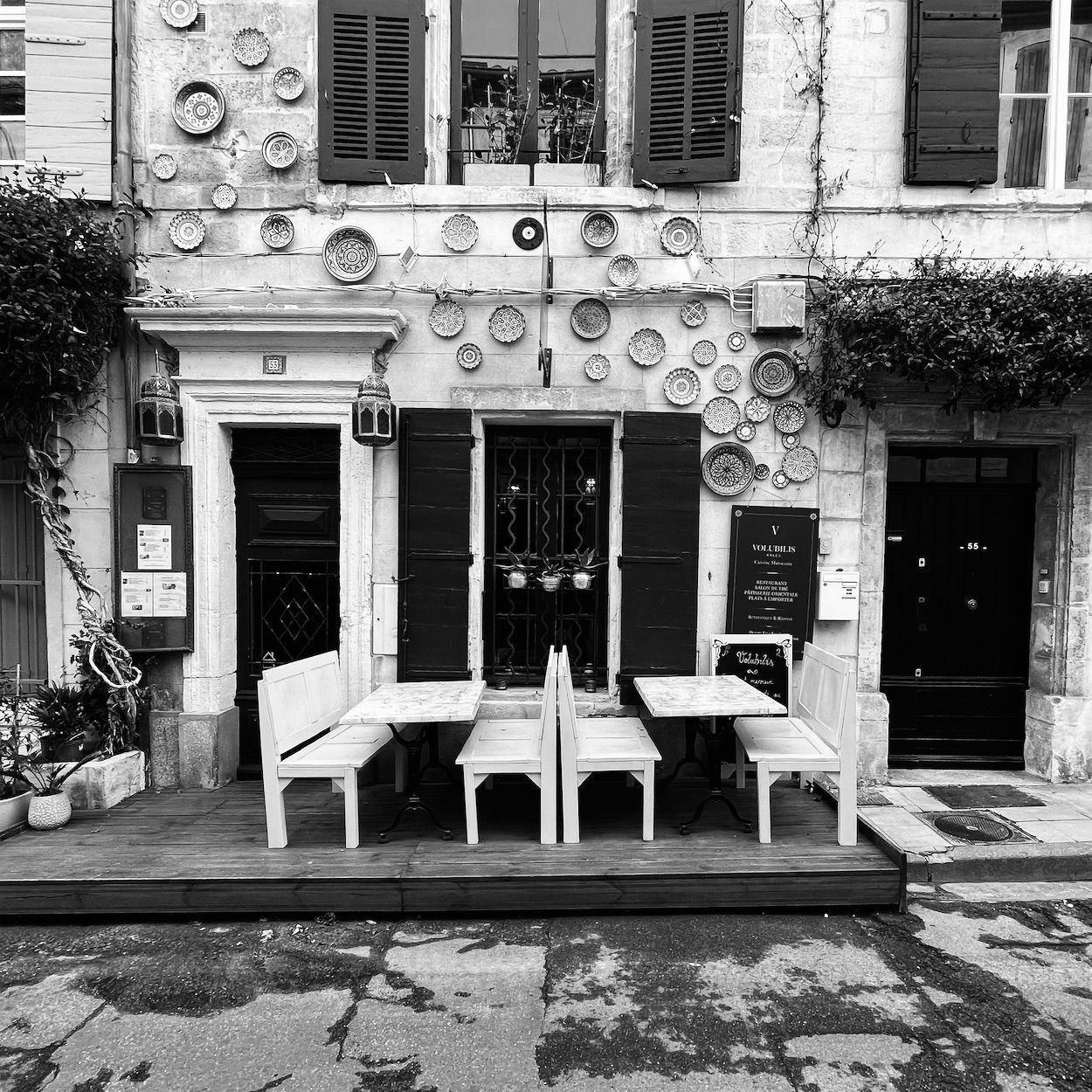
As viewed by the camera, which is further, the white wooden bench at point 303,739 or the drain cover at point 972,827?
the drain cover at point 972,827

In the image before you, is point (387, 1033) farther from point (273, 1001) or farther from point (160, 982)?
point (160, 982)

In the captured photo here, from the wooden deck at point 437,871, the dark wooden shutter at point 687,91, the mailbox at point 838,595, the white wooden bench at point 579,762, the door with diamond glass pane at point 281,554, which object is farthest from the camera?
the door with diamond glass pane at point 281,554

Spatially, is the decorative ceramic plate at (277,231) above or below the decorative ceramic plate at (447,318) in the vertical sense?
above

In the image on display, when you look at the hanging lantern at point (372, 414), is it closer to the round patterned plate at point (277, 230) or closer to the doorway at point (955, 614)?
the round patterned plate at point (277, 230)

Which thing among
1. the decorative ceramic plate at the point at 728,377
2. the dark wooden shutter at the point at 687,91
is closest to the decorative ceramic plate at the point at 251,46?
the dark wooden shutter at the point at 687,91

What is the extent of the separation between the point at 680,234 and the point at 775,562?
8.16 feet

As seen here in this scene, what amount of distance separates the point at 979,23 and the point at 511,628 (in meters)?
5.48

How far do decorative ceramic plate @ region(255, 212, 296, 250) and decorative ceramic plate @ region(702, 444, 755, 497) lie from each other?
11.3ft

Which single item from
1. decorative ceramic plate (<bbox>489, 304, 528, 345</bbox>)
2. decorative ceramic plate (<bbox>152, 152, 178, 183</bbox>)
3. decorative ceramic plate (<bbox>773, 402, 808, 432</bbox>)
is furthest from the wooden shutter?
decorative ceramic plate (<bbox>773, 402, 808, 432</bbox>)

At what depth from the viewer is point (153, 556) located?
17.6 feet

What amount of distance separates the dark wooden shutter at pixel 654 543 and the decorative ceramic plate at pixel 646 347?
0.41 metres

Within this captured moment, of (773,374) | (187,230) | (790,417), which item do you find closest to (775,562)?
(790,417)

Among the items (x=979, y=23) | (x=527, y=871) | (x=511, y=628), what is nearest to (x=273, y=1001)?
(x=527, y=871)

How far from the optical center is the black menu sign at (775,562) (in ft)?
17.8
